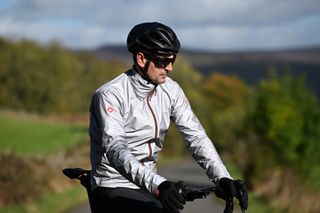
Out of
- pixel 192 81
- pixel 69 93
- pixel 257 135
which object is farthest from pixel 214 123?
pixel 257 135

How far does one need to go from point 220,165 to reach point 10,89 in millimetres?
83455

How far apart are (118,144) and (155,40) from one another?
706 millimetres

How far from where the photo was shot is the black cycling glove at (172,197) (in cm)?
478

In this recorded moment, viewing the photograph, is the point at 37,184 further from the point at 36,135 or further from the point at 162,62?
the point at 36,135

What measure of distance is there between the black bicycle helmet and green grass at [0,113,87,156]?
36079 mm

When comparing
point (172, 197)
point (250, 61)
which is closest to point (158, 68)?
point (172, 197)

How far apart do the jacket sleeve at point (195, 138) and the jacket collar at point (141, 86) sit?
0.82ft

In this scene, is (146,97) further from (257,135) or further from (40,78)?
(40,78)

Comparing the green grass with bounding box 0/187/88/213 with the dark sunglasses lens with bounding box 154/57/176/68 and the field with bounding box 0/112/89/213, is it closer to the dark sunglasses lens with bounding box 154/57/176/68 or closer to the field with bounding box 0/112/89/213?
the field with bounding box 0/112/89/213

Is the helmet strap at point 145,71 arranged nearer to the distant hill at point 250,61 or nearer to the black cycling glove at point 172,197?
the black cycling glove at point 172,197

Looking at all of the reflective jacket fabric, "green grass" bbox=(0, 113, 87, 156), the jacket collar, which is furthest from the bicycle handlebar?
"green grass" bbox=(0, 113, 87, 156)

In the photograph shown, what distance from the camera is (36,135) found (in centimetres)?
5509

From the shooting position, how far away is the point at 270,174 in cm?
2886

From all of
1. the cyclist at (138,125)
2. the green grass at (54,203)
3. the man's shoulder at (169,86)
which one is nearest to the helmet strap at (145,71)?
the cyclist at (138,125)
